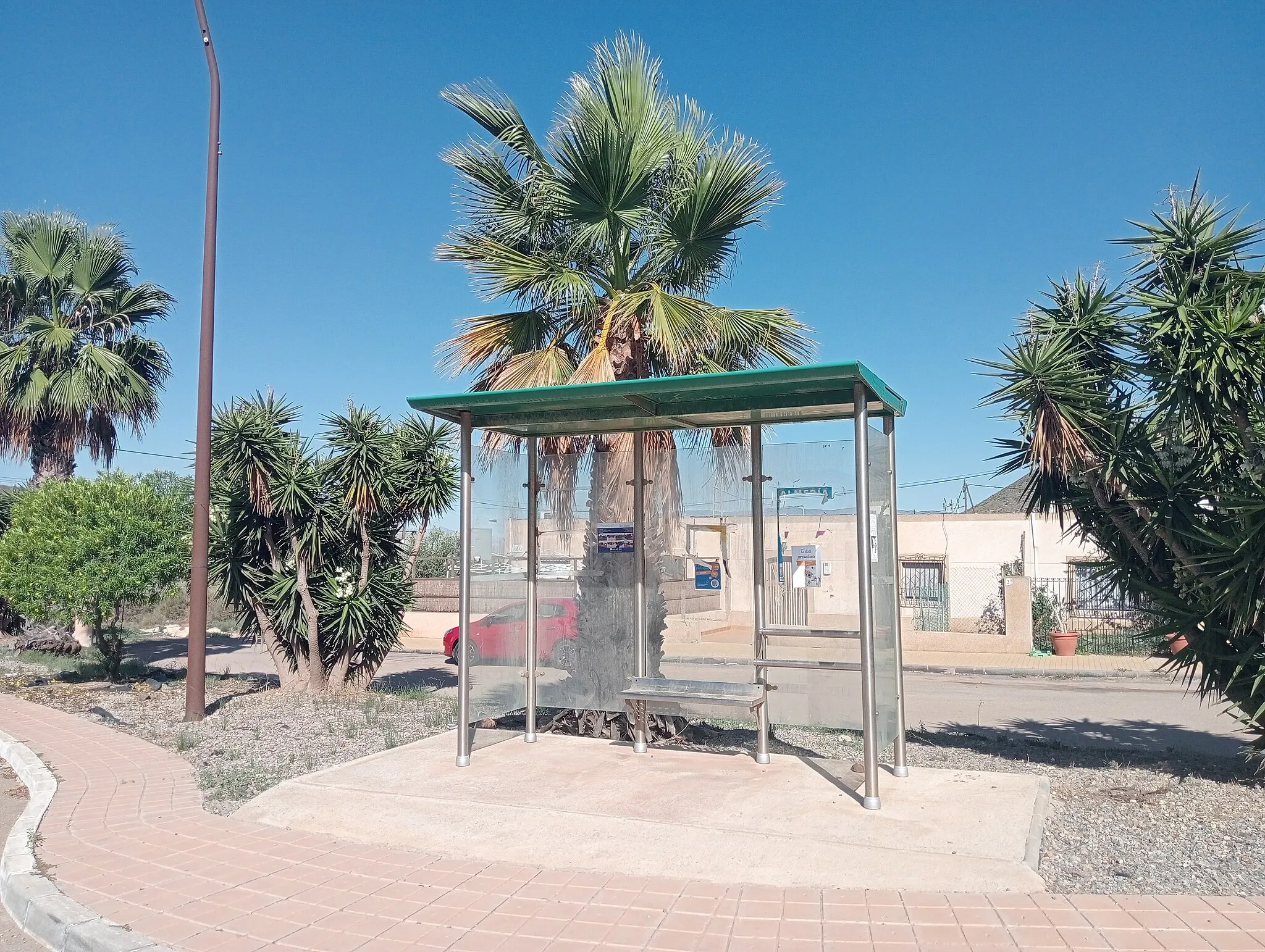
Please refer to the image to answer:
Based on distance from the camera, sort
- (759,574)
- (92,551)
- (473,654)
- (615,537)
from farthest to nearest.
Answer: (92,551)
(615,537)
(473,654)
(759,574)

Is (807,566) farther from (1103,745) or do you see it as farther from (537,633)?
(1103,745)

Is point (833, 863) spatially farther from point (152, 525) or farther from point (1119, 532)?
point (152, 525)

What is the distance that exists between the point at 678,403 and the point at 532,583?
2444mm

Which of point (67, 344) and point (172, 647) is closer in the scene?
point (67, 344)

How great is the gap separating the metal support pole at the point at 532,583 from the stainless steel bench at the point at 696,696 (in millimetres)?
1052

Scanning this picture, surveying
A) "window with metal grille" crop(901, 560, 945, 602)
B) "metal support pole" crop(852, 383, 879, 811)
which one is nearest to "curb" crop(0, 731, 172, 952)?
"metal support pole" crop(852, 383, 879, 811)

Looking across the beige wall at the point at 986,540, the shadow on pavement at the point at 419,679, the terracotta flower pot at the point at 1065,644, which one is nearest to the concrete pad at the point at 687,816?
the shadow on pavement at the point at 419,679

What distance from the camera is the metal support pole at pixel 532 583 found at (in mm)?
9188

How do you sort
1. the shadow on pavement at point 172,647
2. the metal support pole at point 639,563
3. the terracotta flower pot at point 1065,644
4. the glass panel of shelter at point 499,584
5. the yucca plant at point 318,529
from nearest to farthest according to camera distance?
1. the metal support pole at point 639,563
2. the glass panel of shelter at point 499,584
3. the yucca plant at point 318,529
4. the shadow on pavement at point 172,647
5. the terracotta flower pot at point 1065,644

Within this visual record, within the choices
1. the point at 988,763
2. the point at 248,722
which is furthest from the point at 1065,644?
the point at 248,722

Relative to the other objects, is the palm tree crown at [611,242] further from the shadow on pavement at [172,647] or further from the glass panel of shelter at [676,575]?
the shadow on pavement at [172,647]

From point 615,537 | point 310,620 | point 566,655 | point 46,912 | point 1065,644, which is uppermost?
point 615,537

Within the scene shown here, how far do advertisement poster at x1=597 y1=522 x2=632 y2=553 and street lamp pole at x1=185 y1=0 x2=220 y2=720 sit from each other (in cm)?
485

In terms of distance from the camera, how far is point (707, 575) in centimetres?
863
